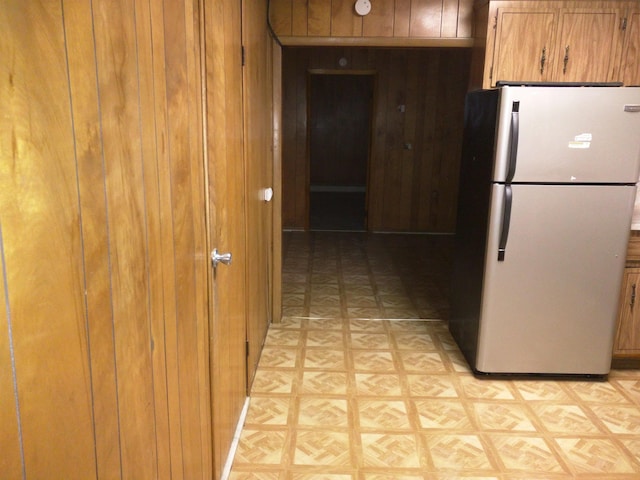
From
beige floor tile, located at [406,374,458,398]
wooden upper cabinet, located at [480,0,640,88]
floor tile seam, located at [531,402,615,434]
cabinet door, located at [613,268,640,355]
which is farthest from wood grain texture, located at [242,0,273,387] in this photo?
cabinet door, located at [613,268,640,355]

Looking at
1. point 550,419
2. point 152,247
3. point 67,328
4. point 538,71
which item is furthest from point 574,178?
point 67,328

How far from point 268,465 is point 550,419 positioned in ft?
4.46

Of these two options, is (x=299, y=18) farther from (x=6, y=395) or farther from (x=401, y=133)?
(x=401, y=133)

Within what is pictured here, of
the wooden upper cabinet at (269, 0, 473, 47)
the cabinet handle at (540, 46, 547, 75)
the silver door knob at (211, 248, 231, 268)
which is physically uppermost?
the wooden upper cabinet at (269, 0, 473, 47)

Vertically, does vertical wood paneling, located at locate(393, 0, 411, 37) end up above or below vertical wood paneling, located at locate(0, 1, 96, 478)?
above

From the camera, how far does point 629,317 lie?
2.90 meters

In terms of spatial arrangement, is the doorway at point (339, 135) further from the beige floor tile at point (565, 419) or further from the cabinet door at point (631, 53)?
the beige floor tile at point (565, 419)

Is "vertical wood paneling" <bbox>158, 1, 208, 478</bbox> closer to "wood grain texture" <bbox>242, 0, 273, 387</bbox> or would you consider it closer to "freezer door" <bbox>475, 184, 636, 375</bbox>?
"wood grain texture" <bbox>242, 0, 273, 387</bbox>

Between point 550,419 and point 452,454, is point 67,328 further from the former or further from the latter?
point 550,419

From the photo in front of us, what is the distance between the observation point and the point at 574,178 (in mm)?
2627

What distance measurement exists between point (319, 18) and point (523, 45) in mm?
1202

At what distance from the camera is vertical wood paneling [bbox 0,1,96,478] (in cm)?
62

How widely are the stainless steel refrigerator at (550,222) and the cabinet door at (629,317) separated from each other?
15 cm

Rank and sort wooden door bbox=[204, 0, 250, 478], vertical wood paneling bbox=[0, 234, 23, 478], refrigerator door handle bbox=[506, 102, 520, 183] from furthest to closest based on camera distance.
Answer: refrigerator door handle bbox=[506, 102, 520, 183] → wooden door bbox=[204, 0, 250, 478] → vertical wood paneling bbox=[0, 234, 23, 478]
